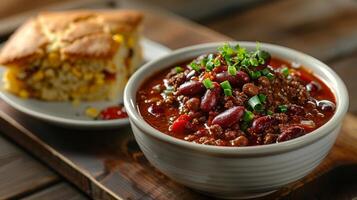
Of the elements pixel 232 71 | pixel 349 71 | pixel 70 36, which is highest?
pixel 232 71

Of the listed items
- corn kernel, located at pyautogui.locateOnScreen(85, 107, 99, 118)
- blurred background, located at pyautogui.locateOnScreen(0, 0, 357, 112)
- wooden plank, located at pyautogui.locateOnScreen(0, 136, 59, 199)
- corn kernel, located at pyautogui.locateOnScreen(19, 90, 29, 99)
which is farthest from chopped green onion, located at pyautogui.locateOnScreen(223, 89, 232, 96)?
blurred background, located at pyautogui.locateOnScreen(0, 0, 357, 112)

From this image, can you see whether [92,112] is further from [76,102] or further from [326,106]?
[326,106]

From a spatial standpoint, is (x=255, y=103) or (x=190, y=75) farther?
(x=190, y=75)

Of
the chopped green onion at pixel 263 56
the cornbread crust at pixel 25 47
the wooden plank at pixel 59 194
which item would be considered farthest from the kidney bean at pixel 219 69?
the cornbread crust at pixel 25 47

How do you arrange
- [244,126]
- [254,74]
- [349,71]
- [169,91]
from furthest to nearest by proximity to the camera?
[349,71] < [169,91] < [254,74] < [244,126]

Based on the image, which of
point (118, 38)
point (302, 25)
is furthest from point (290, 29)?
point (118, 38)

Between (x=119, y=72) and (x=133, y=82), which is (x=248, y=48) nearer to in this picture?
(x=133, y=82)

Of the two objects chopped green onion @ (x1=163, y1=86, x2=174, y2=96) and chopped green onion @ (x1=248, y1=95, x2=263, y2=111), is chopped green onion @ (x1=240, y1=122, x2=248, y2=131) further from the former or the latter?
chopped green onion @ (x1=163, y1=86, x2=174, y2=96)

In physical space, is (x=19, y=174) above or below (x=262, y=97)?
below
